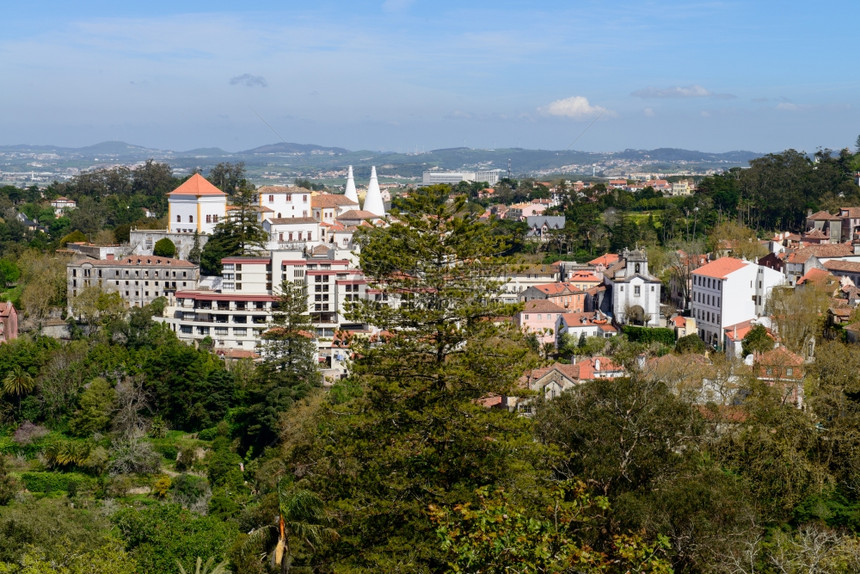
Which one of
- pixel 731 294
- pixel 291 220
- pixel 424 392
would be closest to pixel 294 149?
pixel 291 220

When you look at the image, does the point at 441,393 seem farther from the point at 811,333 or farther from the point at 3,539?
the point at 811,333

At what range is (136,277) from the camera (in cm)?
3934

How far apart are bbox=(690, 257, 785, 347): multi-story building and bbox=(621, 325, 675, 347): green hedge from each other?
4.53 feet

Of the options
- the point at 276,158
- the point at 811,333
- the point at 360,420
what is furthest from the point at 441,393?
the point at 276,158

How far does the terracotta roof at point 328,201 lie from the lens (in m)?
51.4

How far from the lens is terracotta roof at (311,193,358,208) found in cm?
5144

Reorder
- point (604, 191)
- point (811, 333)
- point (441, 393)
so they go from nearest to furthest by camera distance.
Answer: point (441, 393)
point (811, 333)
point (604, 191)

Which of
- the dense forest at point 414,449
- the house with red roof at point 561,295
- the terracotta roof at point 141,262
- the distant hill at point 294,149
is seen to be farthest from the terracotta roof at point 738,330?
the distant hill at point 294,149

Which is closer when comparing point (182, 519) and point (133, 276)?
point (182, 519)

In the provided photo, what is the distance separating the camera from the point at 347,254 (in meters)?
38.7

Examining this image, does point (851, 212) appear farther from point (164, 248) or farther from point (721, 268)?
point (164, 248)

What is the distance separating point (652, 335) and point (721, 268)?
3444mm

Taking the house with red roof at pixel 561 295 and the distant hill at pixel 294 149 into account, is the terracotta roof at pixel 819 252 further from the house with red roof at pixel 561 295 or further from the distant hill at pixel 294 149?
the distant hill at pixel 294 149

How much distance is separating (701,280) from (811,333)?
5478 millimetres
